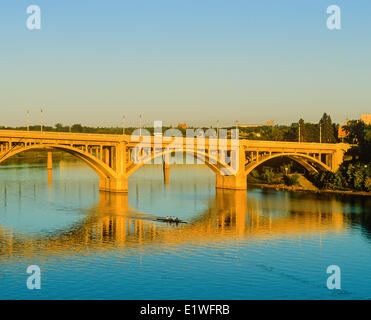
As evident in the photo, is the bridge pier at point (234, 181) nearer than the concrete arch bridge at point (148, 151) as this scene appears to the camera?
No

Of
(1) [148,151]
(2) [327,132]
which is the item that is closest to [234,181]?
(1) [148,151]

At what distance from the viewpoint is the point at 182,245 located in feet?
166

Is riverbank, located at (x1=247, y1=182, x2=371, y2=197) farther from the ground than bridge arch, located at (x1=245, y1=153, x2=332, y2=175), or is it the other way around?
bridge arch, located at (x1=245, y1=153, x2=332, y2=175)

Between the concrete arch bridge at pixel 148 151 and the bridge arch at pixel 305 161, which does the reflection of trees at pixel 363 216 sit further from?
the concrete arch bridge at pixel 148 151

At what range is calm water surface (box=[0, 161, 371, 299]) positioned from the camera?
3756 centimetres

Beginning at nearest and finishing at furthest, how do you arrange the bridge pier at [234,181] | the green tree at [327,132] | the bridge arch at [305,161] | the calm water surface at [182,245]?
the calm water surface at [182,245]
the bridge pier at [234,181]
the bridge arch at [305,161]
the green tree at [327,132]

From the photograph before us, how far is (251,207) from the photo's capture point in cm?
7738

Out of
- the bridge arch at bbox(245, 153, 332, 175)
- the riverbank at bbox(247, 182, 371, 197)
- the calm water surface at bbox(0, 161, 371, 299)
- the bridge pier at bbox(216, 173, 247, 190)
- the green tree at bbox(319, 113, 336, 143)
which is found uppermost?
the green tree at bbox(319, 113, 336, 143)

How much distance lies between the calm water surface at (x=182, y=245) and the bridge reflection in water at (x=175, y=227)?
11 cm

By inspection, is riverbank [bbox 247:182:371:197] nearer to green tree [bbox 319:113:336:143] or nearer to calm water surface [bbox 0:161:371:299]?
calm water surface [bbox 0:161:371:299]

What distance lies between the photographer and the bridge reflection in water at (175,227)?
50.0 metres

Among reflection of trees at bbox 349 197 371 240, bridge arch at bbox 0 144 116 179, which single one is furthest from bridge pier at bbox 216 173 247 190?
bridge arch at bbox 0 144 116 179

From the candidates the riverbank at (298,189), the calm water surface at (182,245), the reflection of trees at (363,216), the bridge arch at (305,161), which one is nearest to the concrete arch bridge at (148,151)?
the bridge arch at (305,161)

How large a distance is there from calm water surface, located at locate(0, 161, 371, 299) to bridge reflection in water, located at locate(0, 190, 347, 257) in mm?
105
